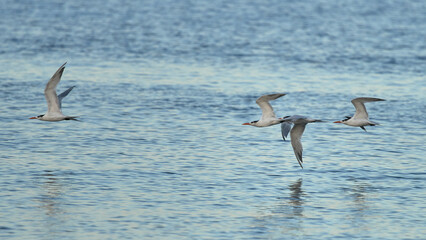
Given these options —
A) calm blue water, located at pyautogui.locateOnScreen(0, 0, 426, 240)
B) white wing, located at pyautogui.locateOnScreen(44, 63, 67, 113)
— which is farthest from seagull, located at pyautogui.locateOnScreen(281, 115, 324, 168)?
white wing, located at pyautogui.locateOnScreen(44, 63, 67, 113)

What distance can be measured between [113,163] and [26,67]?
1850 centimetres

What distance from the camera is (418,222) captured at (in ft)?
67.1

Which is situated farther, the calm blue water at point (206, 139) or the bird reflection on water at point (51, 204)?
the calm blue water at point (206, 139)

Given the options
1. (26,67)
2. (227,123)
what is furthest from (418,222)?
(26,67)

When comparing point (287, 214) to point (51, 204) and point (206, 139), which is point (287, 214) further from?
point (206, 139)

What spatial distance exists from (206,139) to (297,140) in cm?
393

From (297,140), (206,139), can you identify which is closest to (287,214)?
(297,140)

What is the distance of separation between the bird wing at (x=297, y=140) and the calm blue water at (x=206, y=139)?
0.49m

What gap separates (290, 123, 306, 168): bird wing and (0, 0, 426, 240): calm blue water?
485mm

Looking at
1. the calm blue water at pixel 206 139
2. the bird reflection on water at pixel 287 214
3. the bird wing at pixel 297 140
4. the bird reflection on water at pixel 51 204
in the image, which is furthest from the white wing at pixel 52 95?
the bird reflection on water at pixel 287 214

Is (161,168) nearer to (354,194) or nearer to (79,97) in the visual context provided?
(354,194)

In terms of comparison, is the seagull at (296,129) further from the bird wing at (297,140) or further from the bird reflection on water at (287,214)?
the bird reflection on water at (287,214)

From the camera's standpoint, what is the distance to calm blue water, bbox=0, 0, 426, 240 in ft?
66.7

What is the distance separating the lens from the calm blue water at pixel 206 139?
20344mm
